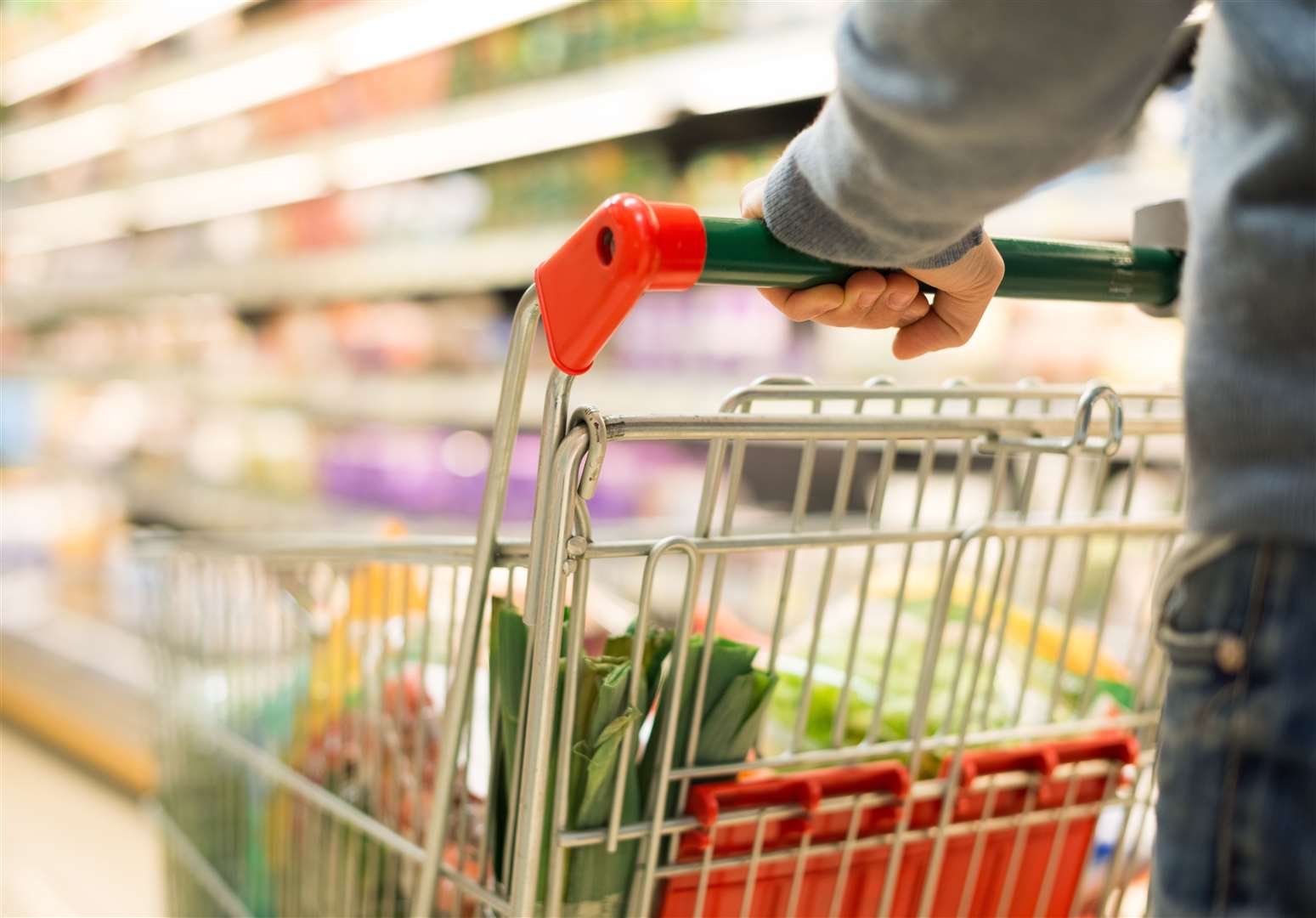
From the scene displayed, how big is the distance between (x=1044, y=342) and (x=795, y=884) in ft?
4.99

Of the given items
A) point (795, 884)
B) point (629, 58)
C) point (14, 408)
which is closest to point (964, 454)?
point (795, 884)

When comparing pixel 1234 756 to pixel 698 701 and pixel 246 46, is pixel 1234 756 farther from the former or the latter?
pixel 246 46

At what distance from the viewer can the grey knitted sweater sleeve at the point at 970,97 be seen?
46cm

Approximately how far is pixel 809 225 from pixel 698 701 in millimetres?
342

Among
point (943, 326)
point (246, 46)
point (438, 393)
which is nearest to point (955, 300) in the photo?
point (943, 326)

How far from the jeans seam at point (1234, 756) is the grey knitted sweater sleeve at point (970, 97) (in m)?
0.20

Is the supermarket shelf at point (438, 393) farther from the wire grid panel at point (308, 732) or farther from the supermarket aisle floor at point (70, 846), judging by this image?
the supermarket aisle floor at point (70, 846)

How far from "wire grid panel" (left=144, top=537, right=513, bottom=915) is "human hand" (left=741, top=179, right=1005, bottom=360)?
289 mm

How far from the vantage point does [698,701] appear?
2.44ft

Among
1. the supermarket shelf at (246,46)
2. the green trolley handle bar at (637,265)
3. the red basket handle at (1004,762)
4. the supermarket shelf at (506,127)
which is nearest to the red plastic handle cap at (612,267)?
the green trolley handle bar at (637,265)

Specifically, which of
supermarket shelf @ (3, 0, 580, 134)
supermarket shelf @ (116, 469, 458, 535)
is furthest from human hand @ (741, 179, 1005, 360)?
supermarket shelf @ (116, 469, 458, 535)

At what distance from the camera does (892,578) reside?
1.61 meters

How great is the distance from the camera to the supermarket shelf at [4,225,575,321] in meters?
3.06

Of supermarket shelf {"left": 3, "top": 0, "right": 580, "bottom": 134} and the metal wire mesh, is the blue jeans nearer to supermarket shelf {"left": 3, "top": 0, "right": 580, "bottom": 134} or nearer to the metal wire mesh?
the metal wire mesh
